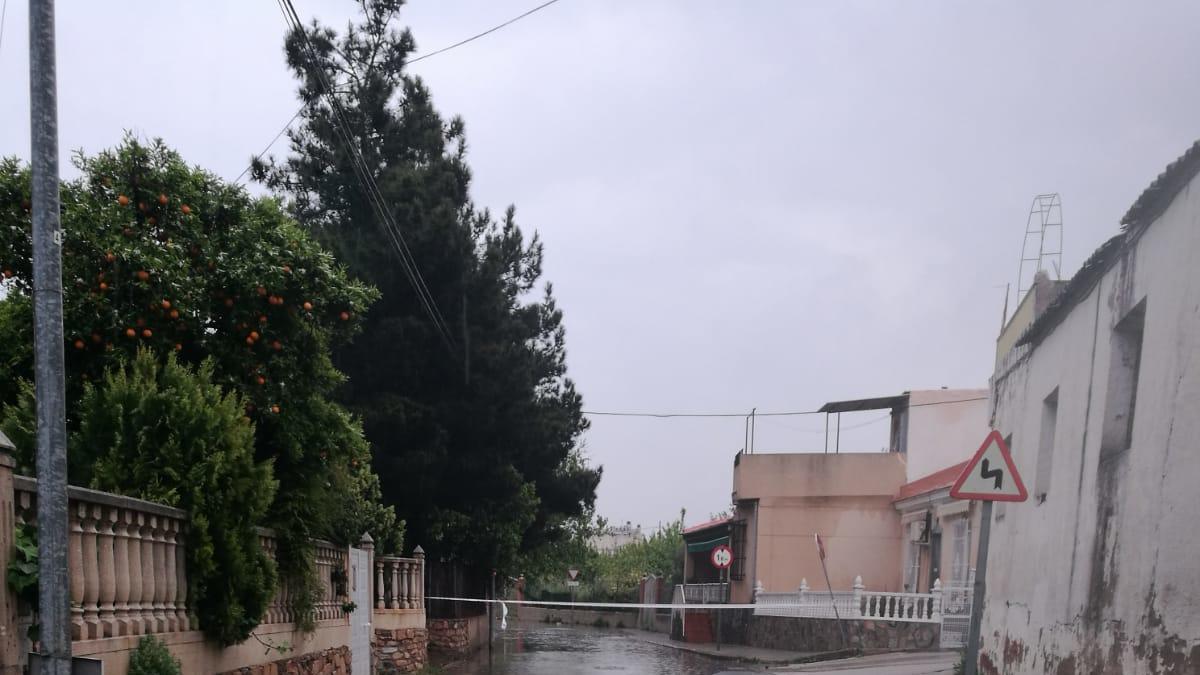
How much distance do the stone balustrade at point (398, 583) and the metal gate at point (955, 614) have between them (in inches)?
420

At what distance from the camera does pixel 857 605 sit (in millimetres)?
26359

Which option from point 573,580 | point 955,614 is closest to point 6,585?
point 955,614

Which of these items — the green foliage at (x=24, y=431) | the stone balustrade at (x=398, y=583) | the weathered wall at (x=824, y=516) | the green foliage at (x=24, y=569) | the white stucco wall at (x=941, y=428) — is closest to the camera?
the green foliage at (x=24, y=569)

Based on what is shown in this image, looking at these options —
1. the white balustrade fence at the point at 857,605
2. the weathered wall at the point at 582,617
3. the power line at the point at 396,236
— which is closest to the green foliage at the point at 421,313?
the power line at the point at 396,236

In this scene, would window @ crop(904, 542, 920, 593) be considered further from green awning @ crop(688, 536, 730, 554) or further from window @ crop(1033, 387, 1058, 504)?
window @ crop(1033, 387, 1058, 504)

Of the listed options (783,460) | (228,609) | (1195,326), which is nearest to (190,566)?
(228,609)

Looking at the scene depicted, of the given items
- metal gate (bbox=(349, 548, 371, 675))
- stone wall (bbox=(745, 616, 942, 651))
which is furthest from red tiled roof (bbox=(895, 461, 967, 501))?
metal gate (bbox=(349, 548, 371, 675))

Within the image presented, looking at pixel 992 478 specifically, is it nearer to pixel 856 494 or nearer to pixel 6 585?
pixel 6 585

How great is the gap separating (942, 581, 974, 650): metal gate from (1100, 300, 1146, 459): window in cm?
1367

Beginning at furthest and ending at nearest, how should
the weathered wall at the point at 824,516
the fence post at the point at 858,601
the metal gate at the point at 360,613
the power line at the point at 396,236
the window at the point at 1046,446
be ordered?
the weathered wall at the point at 824,516
the fence post at the point at 858,601
the power line at the point at 396,236
the metal gate at the point at 360,613
the window at the point at 1046,446

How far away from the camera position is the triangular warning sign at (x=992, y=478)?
9.40 meters

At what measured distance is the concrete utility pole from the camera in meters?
6.11

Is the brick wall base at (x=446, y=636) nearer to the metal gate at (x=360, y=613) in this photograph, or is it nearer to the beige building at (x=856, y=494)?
the metal gate at (x=360, y=613)

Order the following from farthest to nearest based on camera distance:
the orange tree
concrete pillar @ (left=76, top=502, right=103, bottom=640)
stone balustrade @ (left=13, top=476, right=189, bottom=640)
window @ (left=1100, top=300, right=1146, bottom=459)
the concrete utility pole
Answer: the orange tree < window @ (left=1100, top=300, right=1146, bottom=459) < concrete pillar @ (left=76, top=502, right=103, bottom=640) < stone balustrade @ (left=13, top=476, right=189, bottom=640) < the concrete utility pole
